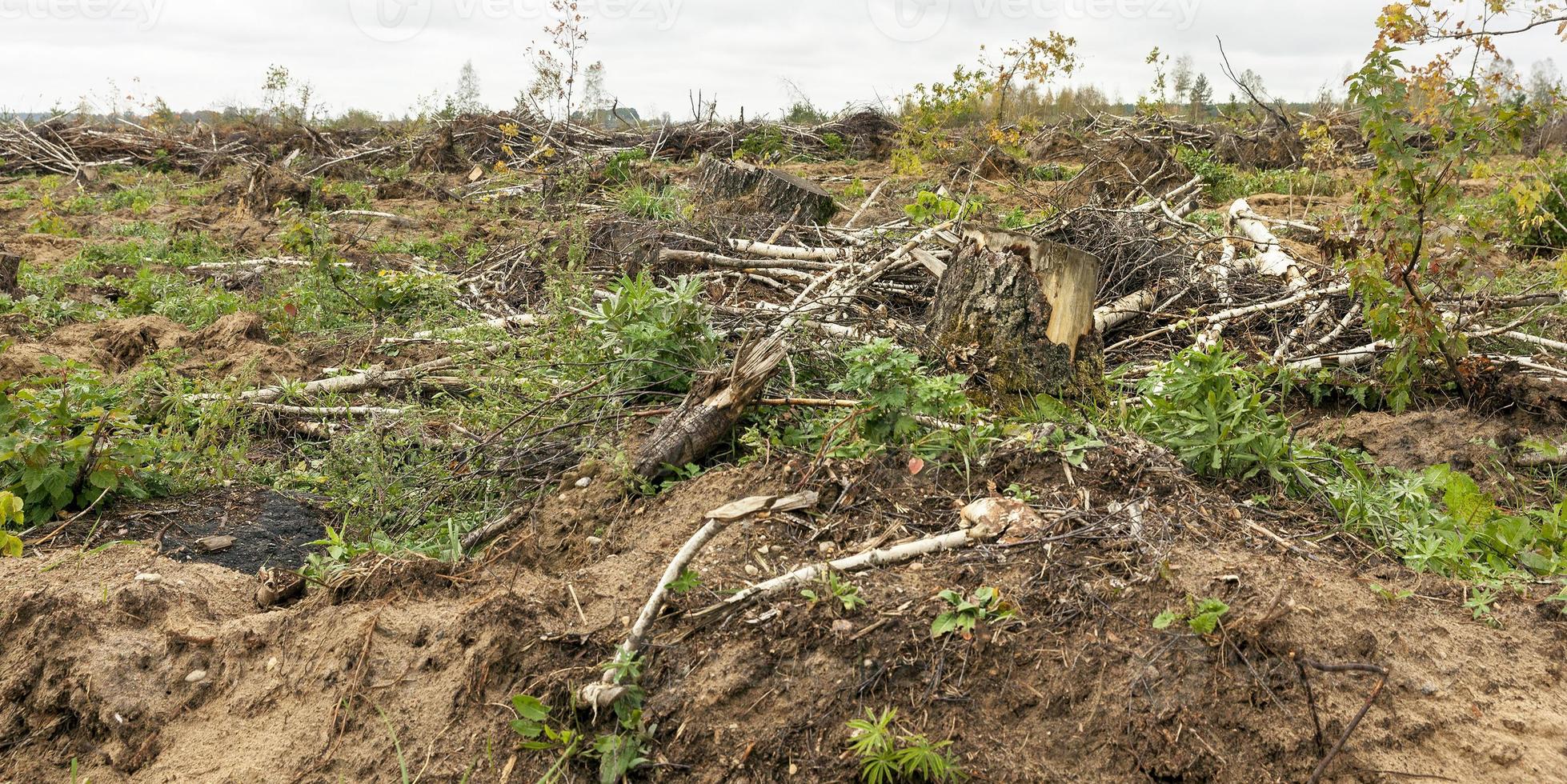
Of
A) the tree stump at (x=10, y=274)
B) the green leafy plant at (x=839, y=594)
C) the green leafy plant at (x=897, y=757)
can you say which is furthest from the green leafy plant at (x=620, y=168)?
the green leafy plant at (x=897, y=757)

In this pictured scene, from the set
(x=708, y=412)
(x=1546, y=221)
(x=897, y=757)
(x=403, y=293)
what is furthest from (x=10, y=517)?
(x=1546, y=221)

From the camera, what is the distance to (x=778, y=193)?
7.52 m

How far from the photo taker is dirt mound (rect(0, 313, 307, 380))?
17.5ft

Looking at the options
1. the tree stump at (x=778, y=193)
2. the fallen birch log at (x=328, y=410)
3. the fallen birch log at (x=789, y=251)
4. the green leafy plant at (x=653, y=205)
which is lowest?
the fallen birch log at (x=328, y=410)

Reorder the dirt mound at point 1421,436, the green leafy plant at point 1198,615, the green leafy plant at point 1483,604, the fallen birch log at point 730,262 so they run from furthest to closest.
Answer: the fallen birch log at point 730,262 → the dirt mound at point 1421,436 → the green leafy plant at point 1483,604 → the green leafy plant at point 1198,615

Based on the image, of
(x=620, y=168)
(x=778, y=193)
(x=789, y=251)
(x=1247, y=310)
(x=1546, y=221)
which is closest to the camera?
(x=1247, y=310)

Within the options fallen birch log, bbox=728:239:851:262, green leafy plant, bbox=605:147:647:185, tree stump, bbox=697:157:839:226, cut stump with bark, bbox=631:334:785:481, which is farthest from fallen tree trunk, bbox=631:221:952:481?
green leafy plant, bbox=605:147:647:185

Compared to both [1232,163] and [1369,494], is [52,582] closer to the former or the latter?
[1369,494]

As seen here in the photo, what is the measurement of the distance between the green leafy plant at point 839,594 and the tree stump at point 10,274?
6.89 metres

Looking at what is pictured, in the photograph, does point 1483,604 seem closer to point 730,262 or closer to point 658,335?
point 658,335

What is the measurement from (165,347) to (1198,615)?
5.78 metres

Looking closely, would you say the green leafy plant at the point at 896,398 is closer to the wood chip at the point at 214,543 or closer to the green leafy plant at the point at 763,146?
the wood chip at the point at 214,543

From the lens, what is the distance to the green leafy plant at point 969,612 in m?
2.34

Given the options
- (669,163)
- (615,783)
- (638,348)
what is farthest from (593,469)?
(669,163)
